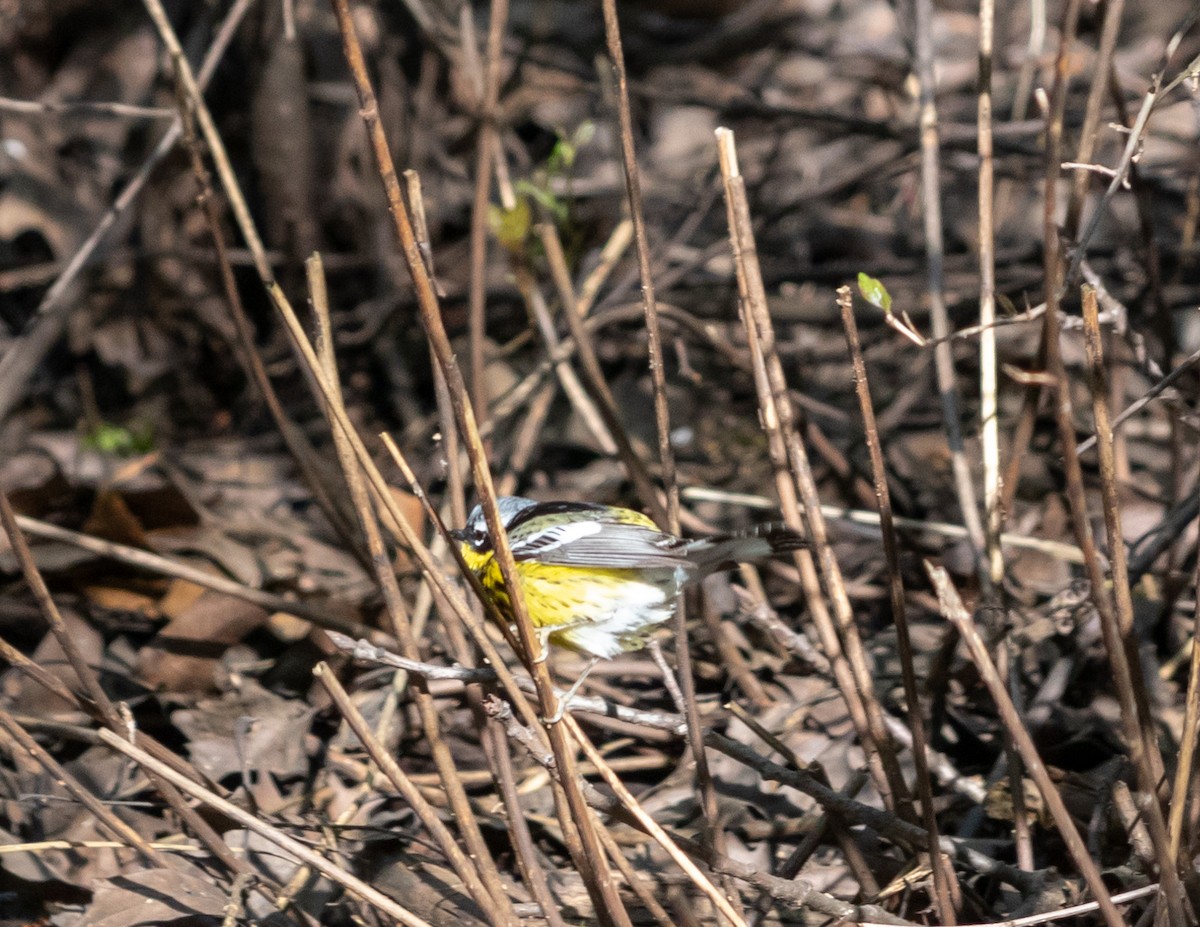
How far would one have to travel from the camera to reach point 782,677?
3.64m

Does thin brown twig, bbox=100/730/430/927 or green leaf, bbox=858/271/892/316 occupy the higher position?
green leaf, bbox=858/271/892/316

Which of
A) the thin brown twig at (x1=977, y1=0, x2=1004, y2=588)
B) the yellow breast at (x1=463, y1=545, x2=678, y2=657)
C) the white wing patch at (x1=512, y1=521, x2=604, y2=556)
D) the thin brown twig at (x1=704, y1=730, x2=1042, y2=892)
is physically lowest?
the thin brown twig at (x1=704, y1=730, x2=1042, y2=892)

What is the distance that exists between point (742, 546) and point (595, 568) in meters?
0.52

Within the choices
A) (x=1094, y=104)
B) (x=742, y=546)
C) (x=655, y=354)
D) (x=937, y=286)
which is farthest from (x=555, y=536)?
(x=1094, y=104)

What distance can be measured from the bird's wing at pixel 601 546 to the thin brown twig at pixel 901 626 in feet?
1.76

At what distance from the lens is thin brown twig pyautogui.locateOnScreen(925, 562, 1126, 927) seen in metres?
1.71

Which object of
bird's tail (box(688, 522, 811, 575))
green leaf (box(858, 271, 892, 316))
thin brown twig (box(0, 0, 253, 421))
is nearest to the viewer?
green leaf (box(858, 271, 892, 316))

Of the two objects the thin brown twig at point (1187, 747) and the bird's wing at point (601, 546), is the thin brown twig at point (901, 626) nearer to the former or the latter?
the thin brown twig at point (1187, 747)

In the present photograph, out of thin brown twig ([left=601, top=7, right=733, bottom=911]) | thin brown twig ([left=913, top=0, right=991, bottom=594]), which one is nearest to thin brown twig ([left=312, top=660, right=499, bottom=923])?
thin brown twig ([left=601, top=7, right=733, bottom=911])

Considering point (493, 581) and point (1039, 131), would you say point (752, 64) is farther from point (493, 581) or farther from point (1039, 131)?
point (493, 581)

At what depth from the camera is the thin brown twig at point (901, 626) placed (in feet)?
6.81

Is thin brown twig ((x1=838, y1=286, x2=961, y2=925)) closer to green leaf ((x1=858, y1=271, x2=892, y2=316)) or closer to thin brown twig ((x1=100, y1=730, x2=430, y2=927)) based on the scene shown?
green leaf ((x1=858, y1=271, x2=892, y2=316))

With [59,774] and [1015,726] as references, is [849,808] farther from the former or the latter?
[59,774]

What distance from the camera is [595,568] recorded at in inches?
121
